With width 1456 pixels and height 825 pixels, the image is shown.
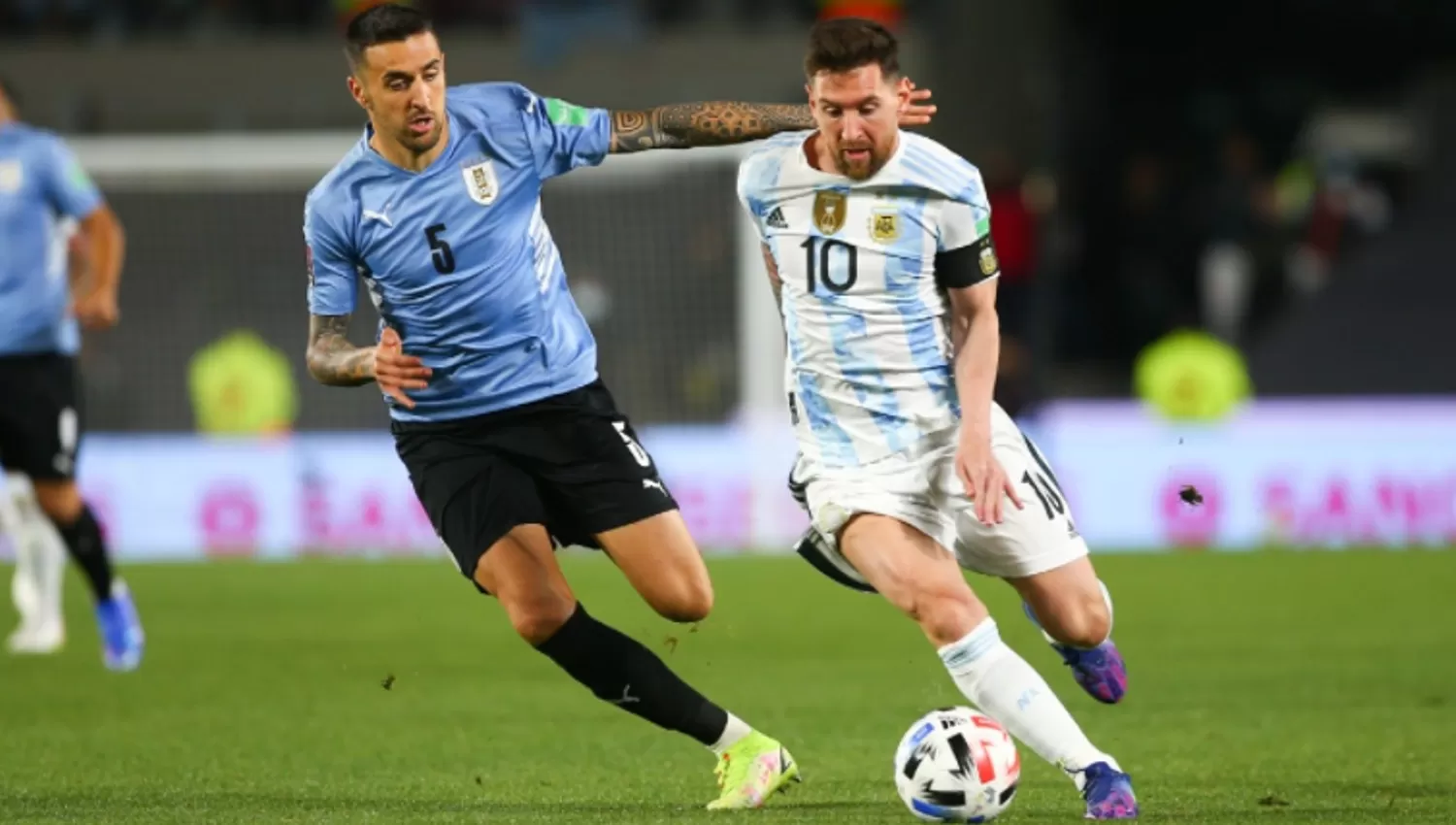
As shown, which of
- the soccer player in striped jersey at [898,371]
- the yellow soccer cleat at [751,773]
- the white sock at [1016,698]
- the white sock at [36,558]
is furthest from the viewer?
the white sock at [36,558]

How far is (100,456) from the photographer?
16.0 m

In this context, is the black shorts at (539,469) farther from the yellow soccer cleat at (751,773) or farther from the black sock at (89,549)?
the black sock at (89,549)

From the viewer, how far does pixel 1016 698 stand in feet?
19.4

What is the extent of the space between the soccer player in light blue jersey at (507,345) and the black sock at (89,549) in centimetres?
376

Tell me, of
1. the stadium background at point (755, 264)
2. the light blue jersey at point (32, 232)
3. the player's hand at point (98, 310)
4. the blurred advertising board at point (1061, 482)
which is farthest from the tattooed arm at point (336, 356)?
the stadium background at point (755, 264)

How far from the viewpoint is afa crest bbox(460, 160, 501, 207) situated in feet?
21.7

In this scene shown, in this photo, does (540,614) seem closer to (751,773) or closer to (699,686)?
(751,773)

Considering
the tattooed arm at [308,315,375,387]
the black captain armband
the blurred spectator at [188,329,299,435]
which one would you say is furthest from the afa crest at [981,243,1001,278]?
the blurred spectator at [188,329,299,435]

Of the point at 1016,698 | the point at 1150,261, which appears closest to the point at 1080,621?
the point at 1016,698

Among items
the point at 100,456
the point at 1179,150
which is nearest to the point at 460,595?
the point at 100,456

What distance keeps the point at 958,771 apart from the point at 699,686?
3790mm

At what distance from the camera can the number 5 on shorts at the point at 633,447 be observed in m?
6.76

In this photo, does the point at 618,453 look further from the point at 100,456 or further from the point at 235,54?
the point at 235,54

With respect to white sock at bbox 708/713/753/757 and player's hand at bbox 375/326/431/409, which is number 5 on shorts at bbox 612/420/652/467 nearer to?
white sock at bbox 708/713/753/757
